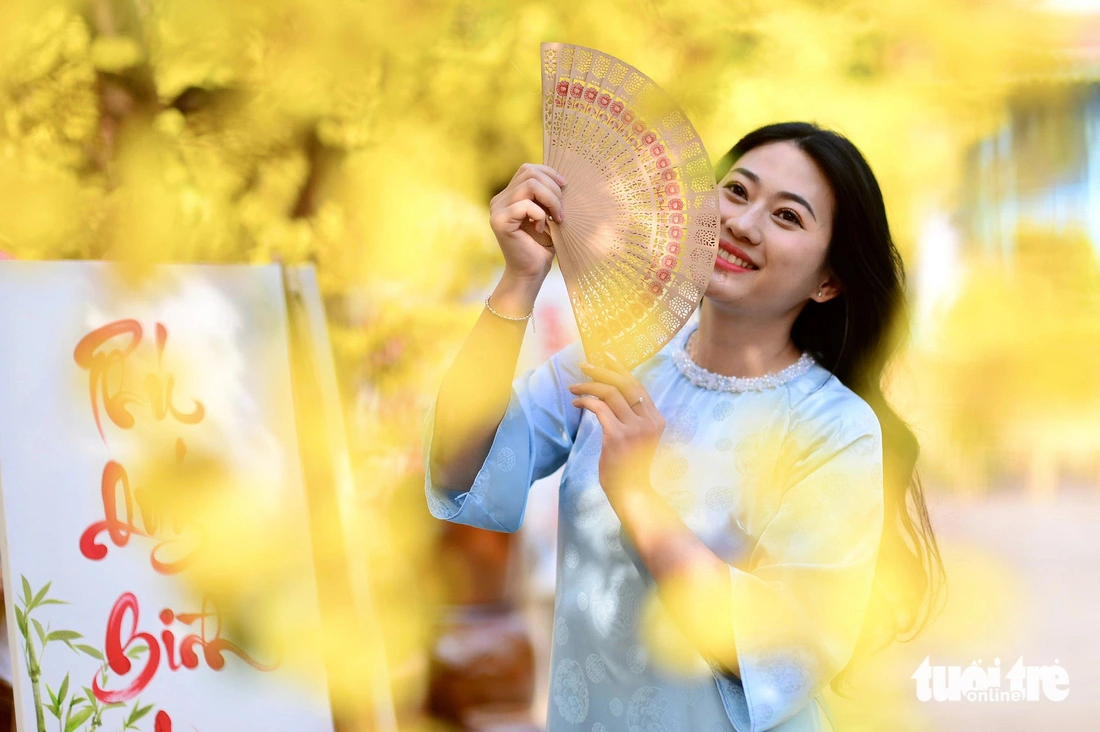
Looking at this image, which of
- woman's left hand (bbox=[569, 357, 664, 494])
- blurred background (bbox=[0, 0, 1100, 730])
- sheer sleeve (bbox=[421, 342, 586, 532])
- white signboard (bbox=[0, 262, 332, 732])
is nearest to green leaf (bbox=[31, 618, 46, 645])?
white signboard (bbox=[0, 262, 332, 732])

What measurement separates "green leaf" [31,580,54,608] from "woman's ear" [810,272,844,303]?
103cm

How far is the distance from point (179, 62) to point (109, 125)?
6.8 inches

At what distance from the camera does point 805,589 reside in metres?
0.93

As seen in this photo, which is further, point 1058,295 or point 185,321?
point 1058,295

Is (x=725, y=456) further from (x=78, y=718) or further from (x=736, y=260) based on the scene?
(x=78, y=718)

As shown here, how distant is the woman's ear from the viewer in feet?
3.67

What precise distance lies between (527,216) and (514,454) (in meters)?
0.27

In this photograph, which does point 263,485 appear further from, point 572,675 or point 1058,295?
point 1058,295

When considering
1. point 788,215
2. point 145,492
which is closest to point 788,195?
point 788,215

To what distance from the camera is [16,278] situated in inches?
52.3

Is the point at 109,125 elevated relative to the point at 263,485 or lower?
elevated

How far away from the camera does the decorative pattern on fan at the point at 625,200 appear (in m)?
1.02

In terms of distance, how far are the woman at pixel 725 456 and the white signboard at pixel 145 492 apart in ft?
1.71

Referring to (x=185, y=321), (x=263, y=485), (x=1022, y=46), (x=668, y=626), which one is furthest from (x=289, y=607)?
(x=1022, y=46)
